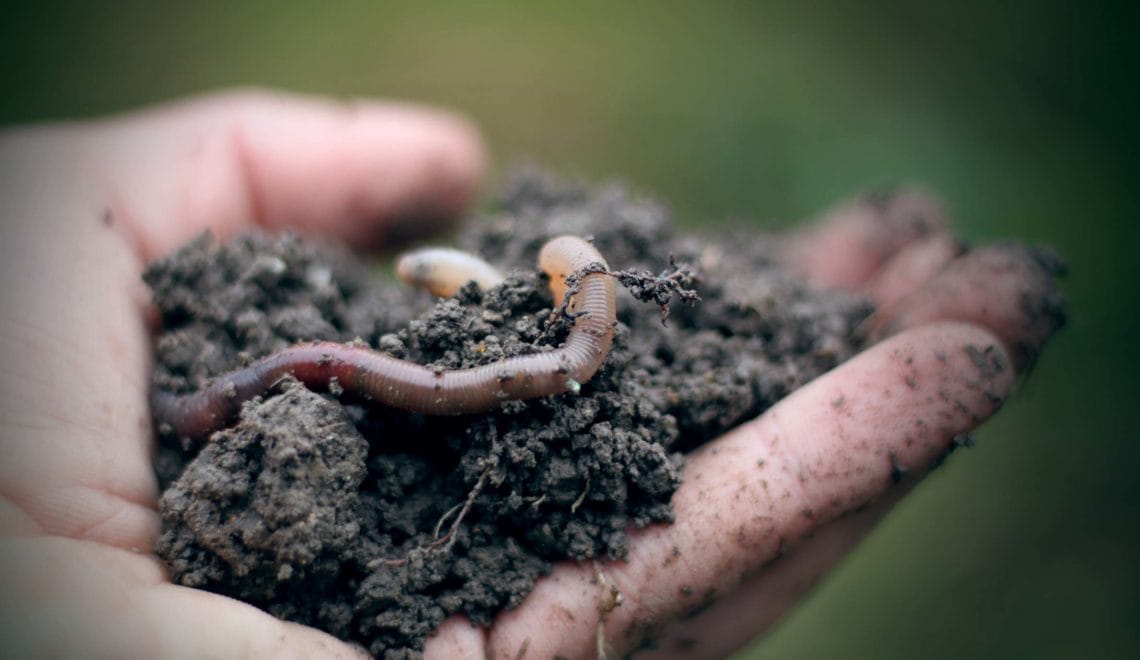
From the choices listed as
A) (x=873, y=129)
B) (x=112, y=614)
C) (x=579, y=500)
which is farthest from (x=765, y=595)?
(x=873, y=129)

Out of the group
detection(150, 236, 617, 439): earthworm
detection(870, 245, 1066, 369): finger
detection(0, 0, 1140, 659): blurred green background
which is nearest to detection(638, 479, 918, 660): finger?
detection(870, 245, 1066, 369): finger

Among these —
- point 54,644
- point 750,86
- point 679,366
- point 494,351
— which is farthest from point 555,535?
point 750,86

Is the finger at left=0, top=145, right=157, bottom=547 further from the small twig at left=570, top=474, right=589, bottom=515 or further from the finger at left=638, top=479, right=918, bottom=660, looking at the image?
the finger at left=638, top=479, right=918, bottom=660

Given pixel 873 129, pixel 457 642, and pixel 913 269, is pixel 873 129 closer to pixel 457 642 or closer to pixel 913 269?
pixel 913 269

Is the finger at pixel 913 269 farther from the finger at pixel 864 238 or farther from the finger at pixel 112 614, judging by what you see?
the finger at pixel 112 614

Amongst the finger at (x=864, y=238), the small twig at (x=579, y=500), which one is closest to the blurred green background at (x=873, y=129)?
the finger at (x=864, y=238)

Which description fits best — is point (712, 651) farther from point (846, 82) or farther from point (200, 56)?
point (200, 56)
